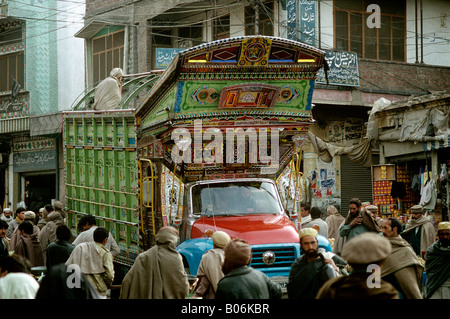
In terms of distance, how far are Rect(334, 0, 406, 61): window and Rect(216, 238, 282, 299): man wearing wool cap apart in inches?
632

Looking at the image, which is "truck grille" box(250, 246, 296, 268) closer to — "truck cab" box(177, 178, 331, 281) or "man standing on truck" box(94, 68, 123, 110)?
"truck cab" box(177, 178, 331, 281)

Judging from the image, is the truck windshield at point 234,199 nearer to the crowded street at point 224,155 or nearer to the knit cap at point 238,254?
the crowded street at point 224,155

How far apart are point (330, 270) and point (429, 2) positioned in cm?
1837

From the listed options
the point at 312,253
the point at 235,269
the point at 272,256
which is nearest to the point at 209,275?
the point at 312,253

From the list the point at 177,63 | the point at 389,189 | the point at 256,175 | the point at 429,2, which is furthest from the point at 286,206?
the point at 429,2

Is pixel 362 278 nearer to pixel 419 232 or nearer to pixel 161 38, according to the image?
pixel 419 232

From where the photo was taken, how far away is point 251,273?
5797 millimetres

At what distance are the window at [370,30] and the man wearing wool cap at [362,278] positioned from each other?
56.1ft

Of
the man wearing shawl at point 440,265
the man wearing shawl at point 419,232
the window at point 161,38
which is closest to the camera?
the man wearing shawl at point 440,265

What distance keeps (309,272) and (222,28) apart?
681 inches

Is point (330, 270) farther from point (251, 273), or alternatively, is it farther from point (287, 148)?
point (287, 148)

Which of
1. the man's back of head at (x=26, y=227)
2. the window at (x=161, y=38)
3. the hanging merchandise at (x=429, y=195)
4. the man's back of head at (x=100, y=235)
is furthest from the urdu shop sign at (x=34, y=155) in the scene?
the man's back of head at (x=100, y=235)

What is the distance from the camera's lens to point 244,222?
404 inches

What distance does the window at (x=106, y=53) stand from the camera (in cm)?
2489
